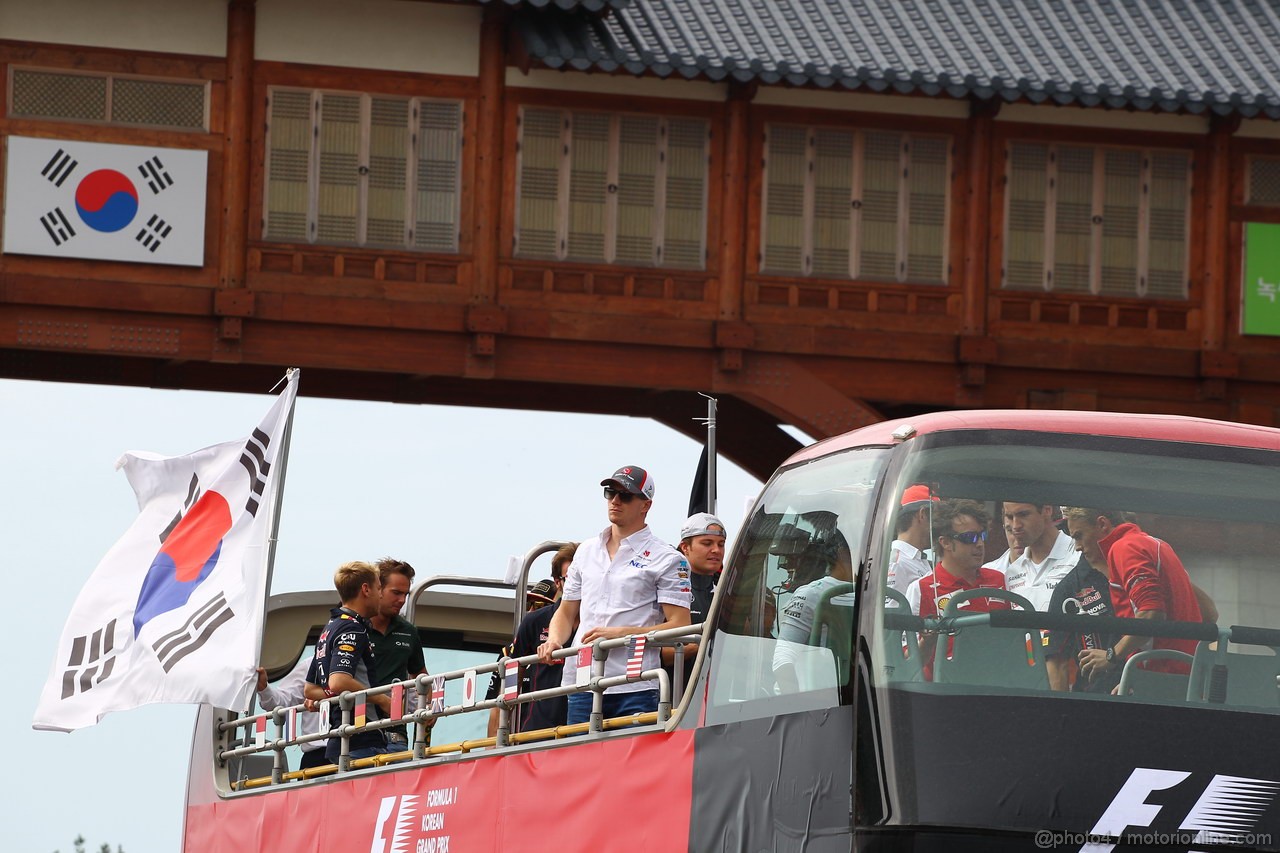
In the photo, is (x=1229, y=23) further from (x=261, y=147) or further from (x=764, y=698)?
(x=764, y=698)

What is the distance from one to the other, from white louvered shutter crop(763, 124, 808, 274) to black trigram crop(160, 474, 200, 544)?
31.7 ft

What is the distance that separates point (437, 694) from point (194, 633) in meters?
3.03

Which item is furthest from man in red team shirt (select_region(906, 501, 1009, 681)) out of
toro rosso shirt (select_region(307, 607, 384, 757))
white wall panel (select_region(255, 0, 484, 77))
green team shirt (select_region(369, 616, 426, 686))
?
white wall panel (select_region(255, 0, 484, 77))

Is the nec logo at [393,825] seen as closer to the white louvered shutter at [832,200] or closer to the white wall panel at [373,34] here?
the white wall panel at [373,34]

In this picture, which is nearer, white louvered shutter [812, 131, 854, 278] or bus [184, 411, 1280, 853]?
bus [184, 411, 1280, 853]

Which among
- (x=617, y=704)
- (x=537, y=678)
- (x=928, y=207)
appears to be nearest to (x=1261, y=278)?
(x=928, y=207)

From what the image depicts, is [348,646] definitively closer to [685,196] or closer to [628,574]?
[628,574]

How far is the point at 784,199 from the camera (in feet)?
69.8

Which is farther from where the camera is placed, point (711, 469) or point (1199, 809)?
point (711, 469)

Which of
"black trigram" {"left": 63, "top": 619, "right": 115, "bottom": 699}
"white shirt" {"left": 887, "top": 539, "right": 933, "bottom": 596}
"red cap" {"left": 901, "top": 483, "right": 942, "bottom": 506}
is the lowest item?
"black trigram" {"left": 63, "top": 619, "right": 115, "bottom": 699}

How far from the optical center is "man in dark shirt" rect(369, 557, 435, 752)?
1077 cm

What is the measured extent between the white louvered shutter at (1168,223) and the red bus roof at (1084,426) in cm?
1509

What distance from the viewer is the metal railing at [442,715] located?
759cm

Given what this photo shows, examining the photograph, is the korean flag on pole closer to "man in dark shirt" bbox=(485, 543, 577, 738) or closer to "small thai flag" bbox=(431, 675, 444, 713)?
"man in dark shirt" bbox=(485, 543, 577, 738)
